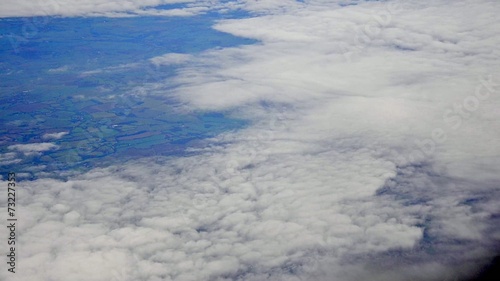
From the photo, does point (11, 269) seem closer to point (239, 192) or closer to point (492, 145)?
point (239, 192)

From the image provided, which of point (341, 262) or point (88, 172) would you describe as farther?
point (88, 172)

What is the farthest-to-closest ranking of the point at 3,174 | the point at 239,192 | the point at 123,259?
the point at 3,174 → the point at 239,192 → the point at 123,259

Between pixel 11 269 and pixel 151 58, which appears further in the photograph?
pixel 151 58

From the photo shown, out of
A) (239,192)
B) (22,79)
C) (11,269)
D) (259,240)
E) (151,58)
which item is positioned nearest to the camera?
(11,269)

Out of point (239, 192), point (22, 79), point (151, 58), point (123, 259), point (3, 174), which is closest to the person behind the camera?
point (123, 259)

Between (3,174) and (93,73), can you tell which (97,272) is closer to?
(3,174)

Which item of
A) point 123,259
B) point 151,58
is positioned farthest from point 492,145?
point 151,58

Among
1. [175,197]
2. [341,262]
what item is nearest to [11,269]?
[175,197]

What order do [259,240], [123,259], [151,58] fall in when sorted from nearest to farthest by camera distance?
1. [123,259]
2. [259,240]
3. [151,58]

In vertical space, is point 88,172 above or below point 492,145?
below
